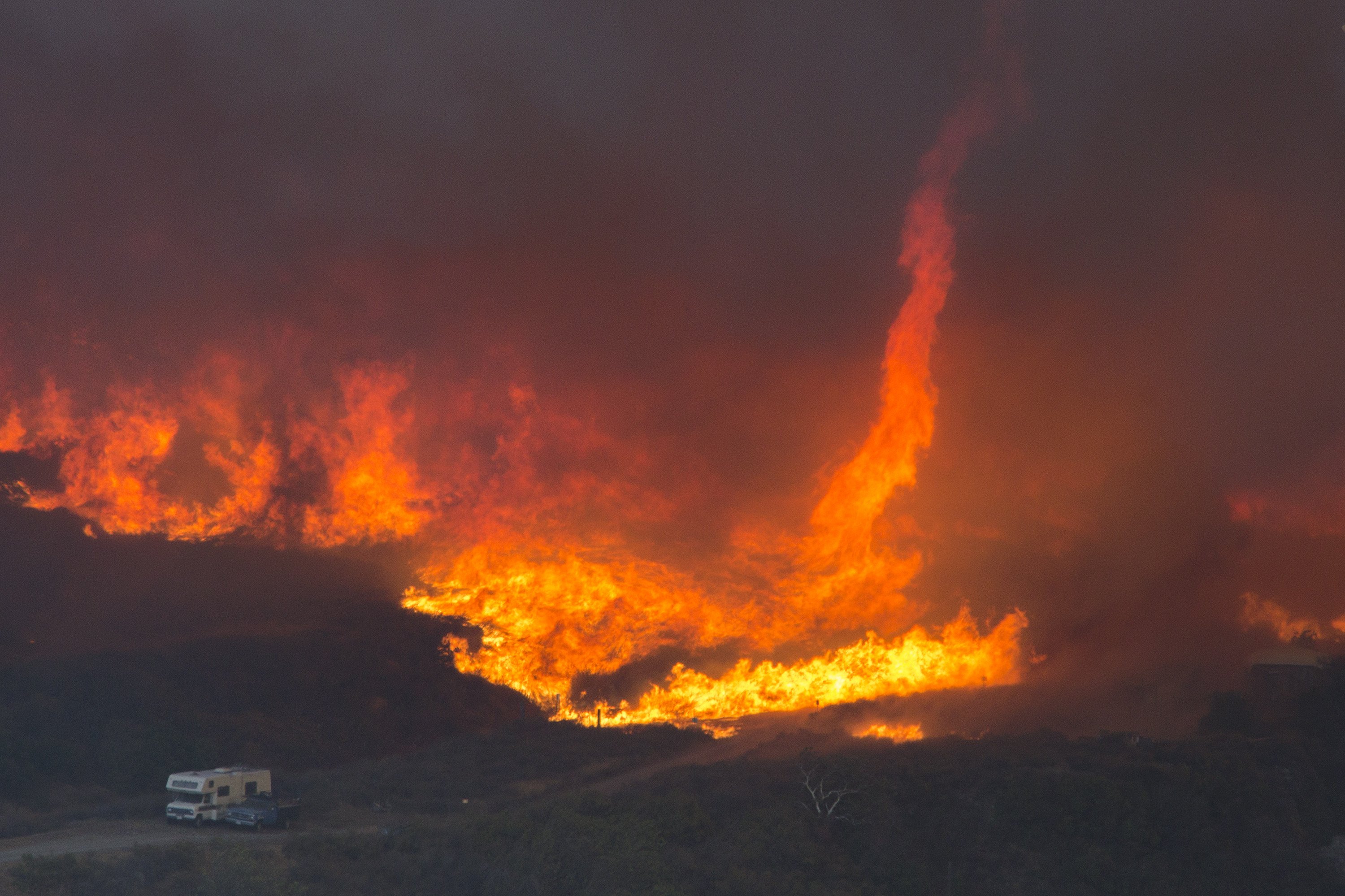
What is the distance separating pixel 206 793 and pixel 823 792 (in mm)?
21692

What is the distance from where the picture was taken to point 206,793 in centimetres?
3331

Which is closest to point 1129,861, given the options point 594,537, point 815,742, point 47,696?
point 815,742

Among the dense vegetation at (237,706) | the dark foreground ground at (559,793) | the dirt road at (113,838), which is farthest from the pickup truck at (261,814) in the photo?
the dense vegetation at (237,706)

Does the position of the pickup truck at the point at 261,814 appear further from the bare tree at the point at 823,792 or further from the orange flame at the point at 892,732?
the orange flame at the point at 892,732

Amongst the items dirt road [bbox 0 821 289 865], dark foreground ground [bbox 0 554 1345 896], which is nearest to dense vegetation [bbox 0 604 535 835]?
dark foreground ground [bbox 0 554 1345 896]

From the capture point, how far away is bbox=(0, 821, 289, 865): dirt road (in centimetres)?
2888

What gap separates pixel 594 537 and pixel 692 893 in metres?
16.7

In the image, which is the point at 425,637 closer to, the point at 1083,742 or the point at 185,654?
the point at 185,654

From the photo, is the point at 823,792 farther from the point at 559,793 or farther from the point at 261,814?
the point at 261,814

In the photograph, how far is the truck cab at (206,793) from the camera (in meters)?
32.9

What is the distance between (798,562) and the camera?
41156mm

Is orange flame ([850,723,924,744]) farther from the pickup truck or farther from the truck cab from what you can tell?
the truck cab

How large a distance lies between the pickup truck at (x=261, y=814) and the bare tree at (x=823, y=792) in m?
18.0

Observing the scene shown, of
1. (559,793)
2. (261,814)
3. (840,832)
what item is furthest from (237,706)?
(840,832)
